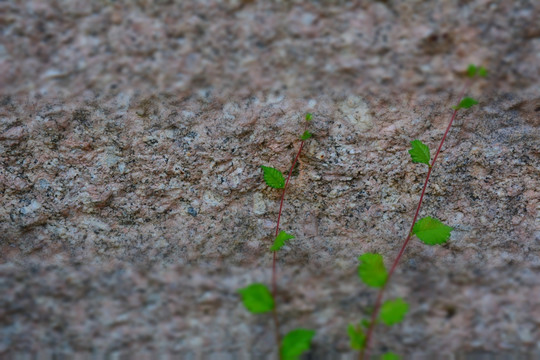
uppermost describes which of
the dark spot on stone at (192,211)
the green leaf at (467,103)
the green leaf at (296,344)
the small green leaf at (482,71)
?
the small green leaf at (482,71)

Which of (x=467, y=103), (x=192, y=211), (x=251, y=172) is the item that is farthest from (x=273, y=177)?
(x=467, y=103)

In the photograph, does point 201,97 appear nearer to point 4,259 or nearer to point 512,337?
point 4,259

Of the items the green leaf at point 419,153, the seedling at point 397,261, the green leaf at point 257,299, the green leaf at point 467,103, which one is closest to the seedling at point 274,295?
the green leaf at point 257,299

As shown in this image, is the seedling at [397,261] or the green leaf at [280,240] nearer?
the seedling at [397,261]

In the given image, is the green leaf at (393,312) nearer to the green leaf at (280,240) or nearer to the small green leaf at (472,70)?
the green leaf at (280,240)

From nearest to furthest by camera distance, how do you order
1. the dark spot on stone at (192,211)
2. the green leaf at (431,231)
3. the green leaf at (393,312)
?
the green leaf at (393,312) < the green leaf at (431,231) < the dark spot on stone at (192,211)

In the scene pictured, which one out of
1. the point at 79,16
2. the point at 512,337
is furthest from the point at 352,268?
the point at 79,16

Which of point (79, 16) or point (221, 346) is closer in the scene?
point (79, 16)
